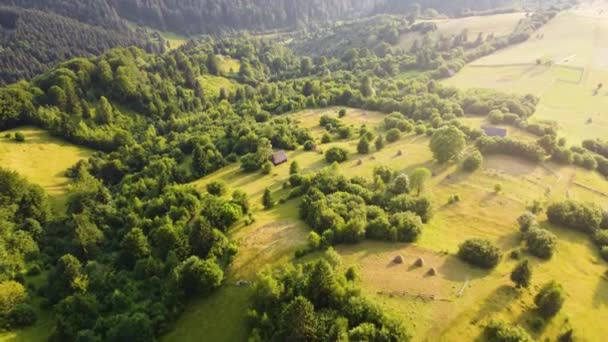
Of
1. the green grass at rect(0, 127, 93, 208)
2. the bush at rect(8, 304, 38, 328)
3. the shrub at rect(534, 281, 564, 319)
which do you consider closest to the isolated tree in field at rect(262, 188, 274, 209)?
the bush at rect(8, 304, 38, 328)

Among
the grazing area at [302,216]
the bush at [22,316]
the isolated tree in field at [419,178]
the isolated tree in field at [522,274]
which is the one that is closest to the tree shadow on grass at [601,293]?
the grazing area at [302,216]

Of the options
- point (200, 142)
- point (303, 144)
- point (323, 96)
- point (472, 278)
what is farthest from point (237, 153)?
point (472, 278)

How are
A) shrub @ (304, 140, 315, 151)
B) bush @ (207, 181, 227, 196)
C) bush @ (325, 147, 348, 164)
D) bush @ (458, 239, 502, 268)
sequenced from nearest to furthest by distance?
bush @ (458, 239, 502, 268) < bush @ (207, 181, 227, 196) < bush @ (325, 147, 348, 164) < shrub @ (304, 140, 315, 151)

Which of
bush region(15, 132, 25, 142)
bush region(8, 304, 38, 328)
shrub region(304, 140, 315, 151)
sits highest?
bush region(15, 132, 25, 142)

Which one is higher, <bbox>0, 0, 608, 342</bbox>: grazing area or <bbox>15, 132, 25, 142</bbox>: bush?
<bbox>15, 132, 25, 142</bbox>: bush

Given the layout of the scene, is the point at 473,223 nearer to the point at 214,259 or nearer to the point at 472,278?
the point at 472,278

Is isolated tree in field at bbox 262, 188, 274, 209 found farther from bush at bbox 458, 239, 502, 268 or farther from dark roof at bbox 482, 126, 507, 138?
dark roof at bbox 482, 126, 507, 138

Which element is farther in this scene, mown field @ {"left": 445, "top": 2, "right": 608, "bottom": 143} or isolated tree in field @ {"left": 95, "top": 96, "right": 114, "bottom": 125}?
isolated tree in field @ {"left": 95, "top": 96, "right": 114, "bottom": 125}

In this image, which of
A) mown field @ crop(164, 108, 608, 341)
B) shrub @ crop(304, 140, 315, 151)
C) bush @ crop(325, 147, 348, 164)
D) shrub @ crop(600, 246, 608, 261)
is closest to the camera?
mown field @ crop(164, 108, 608, 341)
